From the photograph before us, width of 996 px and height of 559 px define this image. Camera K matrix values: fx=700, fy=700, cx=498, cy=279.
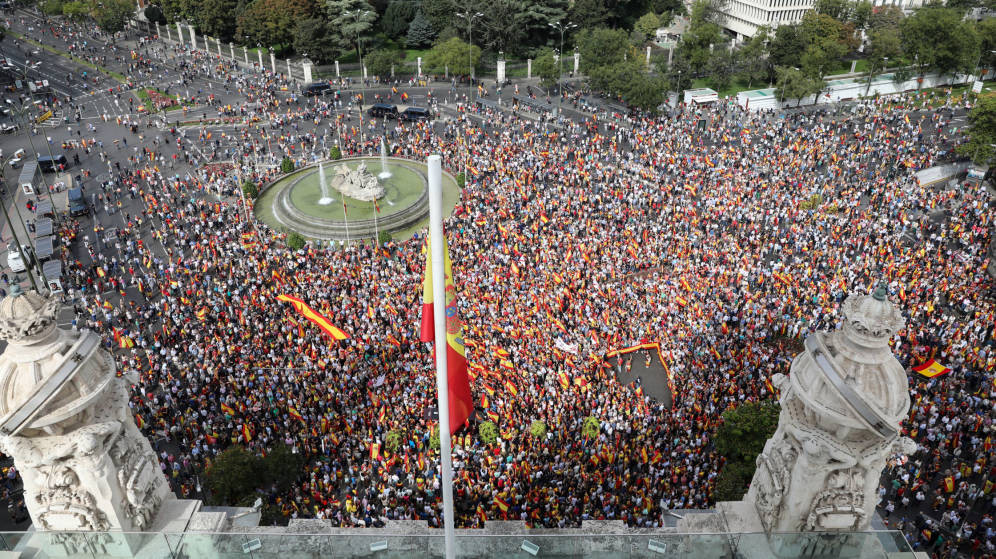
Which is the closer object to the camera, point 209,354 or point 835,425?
point 835,425

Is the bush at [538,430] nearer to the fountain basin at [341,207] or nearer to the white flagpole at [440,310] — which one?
the white flagpole at [440,310]

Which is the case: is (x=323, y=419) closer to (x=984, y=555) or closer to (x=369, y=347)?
(x=369, y=347)

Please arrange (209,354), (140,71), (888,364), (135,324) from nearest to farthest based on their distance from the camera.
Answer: (888,364)
(209,354)
(135,324)
(140,71)

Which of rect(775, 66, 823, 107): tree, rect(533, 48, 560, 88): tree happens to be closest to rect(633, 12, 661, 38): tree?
rect(533, 48, 560, 88): tree

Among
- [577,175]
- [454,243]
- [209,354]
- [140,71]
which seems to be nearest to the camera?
[209,354]

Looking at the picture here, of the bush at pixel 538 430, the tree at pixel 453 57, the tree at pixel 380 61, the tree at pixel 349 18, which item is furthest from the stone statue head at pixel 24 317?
the tree at pixel 349 18

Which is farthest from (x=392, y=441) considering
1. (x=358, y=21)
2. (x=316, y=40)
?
(x=358, y=21)

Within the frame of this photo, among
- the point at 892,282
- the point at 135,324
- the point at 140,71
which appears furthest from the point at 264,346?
the point at 140,71
